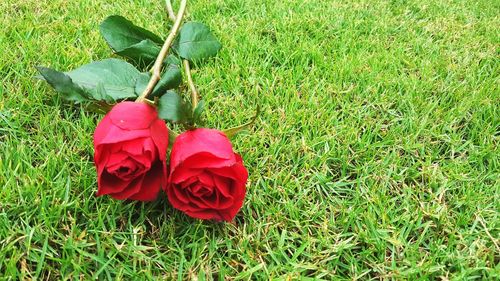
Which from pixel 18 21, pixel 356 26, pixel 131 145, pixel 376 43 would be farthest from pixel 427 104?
Result: pixel 18 21

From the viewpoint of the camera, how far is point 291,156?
3.98 feet

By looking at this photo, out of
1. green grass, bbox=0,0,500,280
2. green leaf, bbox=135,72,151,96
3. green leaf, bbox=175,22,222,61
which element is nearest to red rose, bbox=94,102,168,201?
green grass, bbox=0,0,500,280

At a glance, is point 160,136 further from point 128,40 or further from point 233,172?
point 128,40

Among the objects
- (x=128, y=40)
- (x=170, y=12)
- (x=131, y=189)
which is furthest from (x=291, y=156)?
(x=170, y=12)

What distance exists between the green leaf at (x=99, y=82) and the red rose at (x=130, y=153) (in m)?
0.20

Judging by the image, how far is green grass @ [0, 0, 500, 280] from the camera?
0.96 metres

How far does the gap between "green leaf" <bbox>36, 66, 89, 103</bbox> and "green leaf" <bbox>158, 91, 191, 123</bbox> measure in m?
0.23

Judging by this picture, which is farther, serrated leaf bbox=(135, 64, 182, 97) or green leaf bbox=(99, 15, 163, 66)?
green leaf bbox=(99, 15, 163, 66)

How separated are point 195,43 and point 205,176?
0.74m

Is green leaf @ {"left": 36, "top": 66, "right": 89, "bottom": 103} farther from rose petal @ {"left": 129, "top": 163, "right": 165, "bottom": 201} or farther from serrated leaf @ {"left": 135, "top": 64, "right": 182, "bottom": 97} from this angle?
rose petal @ {"left": 129, "top": 163, "right": 165, "bottom": 201}

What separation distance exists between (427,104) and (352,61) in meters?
0.29

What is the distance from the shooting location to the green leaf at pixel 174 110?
35.1 inches

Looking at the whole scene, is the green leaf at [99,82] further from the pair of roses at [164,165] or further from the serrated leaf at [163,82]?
the pair of roses at [164,165]

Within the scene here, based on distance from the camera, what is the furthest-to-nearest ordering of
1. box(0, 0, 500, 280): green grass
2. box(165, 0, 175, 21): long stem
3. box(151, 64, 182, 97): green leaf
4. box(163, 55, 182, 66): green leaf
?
box(165, 0, 175, 21): long stem
box(163, 55, 182, 66): green leaf
box(151, 64, 182, 97): green leaf
box(0, 0, 500, 280): green grass
